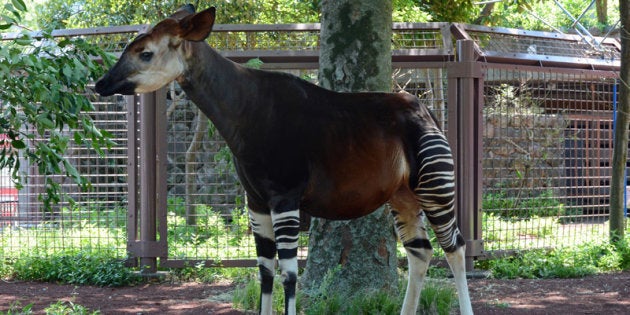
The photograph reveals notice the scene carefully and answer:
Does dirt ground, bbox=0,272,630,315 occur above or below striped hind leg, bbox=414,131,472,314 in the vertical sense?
below

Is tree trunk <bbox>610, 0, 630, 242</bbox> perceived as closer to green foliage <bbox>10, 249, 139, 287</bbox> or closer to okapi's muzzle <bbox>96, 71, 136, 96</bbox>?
green foliage <bbox>10, 249, 139, 287</bbox>

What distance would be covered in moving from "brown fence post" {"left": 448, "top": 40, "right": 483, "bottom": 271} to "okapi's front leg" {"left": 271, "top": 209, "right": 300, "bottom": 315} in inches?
129

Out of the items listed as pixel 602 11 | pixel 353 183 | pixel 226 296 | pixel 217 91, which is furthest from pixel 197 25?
pixel 602 11

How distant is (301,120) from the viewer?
163 inches

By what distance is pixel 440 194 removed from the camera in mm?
4371

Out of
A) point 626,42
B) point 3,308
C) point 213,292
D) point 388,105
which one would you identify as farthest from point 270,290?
point 626,42

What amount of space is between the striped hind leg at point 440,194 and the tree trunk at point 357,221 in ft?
2.88

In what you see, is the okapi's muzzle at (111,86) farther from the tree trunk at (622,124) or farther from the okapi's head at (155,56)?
the tree trunk at (622,124)

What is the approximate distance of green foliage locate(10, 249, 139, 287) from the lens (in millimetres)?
6777

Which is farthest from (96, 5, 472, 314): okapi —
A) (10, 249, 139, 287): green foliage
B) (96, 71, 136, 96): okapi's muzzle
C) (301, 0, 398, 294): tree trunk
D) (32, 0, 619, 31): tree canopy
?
(32, 0, 619, 31): tree canopy

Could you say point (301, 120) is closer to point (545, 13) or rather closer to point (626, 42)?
point (626, 42)

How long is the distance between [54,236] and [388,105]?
13.7 feet

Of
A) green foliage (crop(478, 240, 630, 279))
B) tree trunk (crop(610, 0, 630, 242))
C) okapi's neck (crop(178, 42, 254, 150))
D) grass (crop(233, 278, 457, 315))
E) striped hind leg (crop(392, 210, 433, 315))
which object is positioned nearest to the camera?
okapi's neck (crop(178, 42, 254, 150))

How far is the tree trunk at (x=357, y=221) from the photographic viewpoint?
5.31 metres
